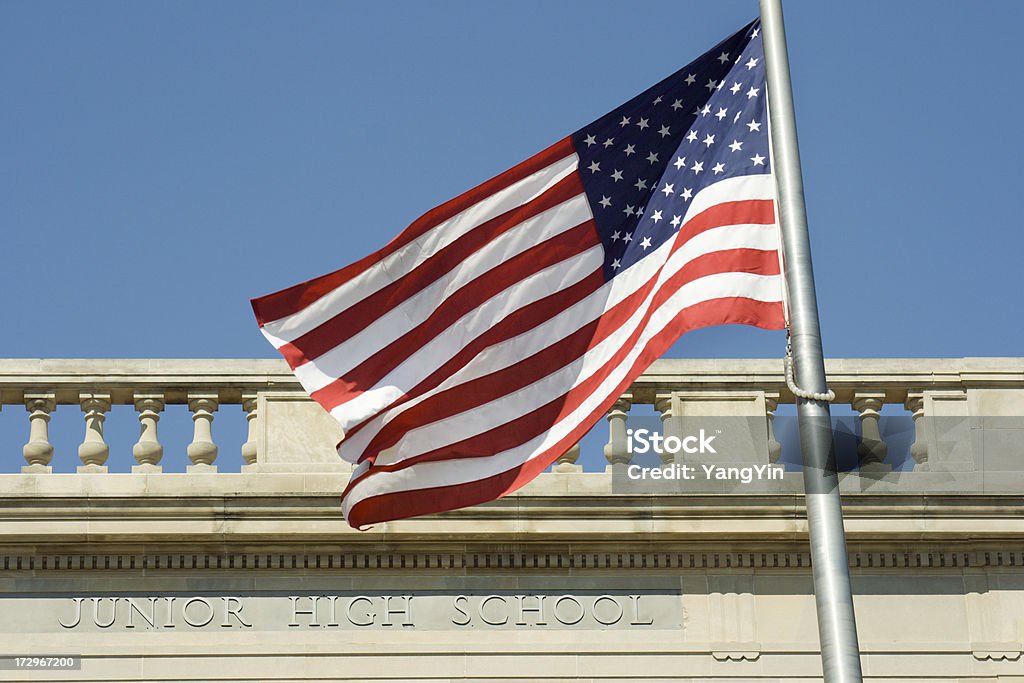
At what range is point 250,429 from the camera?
1577 cm

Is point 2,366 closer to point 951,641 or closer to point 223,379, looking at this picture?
point 223,379

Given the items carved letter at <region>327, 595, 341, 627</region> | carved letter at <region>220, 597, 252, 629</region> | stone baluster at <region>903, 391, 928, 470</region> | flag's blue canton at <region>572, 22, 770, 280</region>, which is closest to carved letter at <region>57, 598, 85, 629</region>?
carved letter at <region>220, 597, 252, 629</region>

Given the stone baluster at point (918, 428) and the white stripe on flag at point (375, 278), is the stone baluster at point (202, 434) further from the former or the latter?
the stone baluster at point (918, 428)

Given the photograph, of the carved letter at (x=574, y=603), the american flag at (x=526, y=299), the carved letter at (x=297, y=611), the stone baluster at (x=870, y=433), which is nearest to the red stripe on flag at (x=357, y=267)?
the american flag at (x=526, y=299)

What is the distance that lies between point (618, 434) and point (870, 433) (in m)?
1.89

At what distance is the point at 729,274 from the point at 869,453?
426 cm

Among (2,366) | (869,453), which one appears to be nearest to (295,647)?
(2,366)

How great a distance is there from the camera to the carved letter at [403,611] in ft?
49.8

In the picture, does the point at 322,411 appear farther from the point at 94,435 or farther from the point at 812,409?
the point at 812,409

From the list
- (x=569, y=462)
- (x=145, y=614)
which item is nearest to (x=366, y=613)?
(x=145, y=614)

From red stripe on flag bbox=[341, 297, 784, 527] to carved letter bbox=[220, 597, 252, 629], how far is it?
2.20 m

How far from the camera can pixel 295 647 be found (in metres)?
15.0

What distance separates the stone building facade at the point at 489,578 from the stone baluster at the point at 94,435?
1.4 inches

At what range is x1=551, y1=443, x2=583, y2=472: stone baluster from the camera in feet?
51.4
